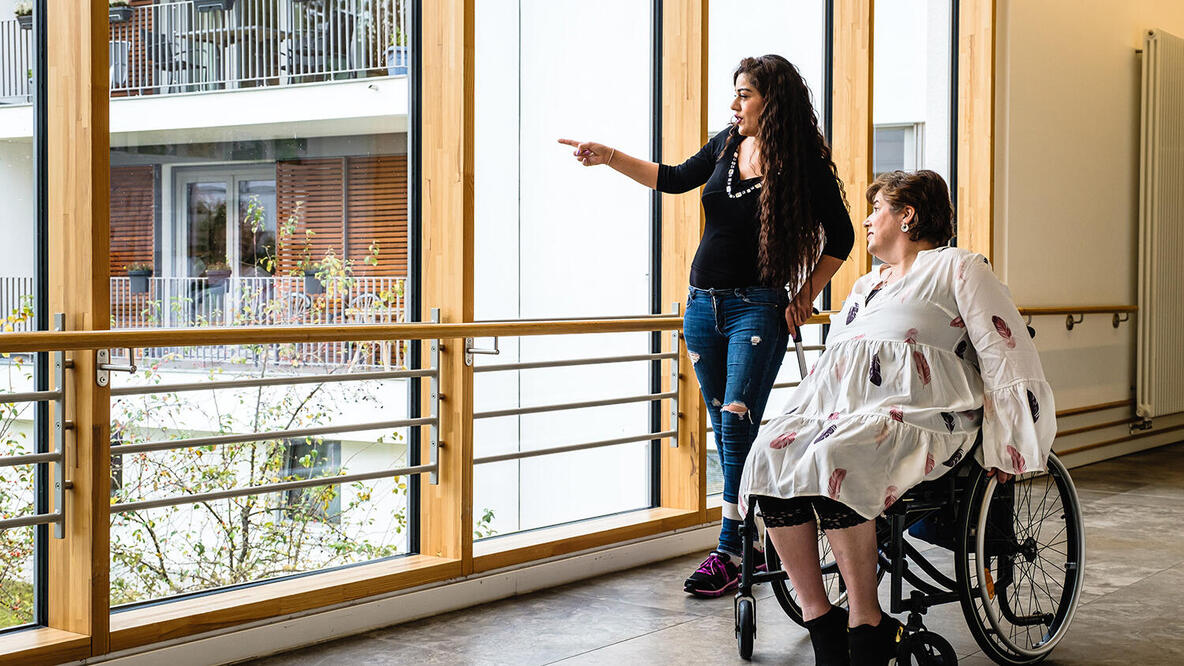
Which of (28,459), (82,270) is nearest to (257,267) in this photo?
(82,270)

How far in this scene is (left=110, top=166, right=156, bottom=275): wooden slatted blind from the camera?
2469 mm

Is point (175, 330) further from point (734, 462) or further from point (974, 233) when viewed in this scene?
point (974, 233)

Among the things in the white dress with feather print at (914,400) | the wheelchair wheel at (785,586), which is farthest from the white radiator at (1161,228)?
the white dress with feather print at (914,400)

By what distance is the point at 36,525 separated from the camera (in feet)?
7.75

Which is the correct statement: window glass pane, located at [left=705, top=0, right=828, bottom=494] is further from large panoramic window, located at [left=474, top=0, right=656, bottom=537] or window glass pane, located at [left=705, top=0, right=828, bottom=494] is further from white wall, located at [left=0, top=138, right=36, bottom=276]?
white wall, located at [left=0, top=138, right=36, bottom=276]

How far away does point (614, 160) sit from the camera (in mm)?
3018

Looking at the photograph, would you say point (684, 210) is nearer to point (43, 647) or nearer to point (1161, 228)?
point (43, 647)

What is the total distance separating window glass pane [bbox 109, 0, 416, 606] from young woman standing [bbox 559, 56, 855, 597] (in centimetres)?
59

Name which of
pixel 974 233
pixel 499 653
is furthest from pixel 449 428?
pixel 974 233

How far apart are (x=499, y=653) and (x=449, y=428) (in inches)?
26.5

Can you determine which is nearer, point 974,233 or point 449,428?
point 449,428

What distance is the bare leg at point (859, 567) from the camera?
81.8 inches

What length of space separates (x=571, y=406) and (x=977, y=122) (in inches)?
108

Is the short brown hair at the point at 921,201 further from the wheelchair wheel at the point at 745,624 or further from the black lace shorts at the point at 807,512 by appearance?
the wheelchair wheel at the point at 745,624
